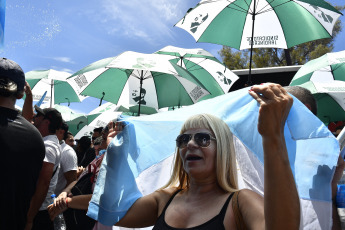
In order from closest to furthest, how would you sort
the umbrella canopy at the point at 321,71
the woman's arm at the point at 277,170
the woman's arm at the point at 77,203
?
the woman's arm at the point at 277,170, the woman's arm at the point at 77,203, the umbrella canopy at the point at 321,71

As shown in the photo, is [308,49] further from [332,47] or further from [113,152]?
[113,152]

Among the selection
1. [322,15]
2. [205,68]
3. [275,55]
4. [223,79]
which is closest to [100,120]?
[205,68]

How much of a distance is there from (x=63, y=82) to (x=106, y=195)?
903cm

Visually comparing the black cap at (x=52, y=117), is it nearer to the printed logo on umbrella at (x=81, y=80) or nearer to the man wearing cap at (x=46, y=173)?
the man wearing cap at (x=46, y=173)

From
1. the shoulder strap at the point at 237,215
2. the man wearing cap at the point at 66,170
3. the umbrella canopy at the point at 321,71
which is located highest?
the umbrella canopy at the point at 321,71

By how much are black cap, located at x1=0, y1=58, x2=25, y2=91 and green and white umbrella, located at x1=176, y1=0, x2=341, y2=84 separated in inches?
180

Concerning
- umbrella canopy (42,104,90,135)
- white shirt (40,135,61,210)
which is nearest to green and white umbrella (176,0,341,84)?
white shirt (40,135,61,210)

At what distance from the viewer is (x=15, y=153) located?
2100mm

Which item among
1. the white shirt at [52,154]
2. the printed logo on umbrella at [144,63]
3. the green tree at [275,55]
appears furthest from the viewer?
the green tree at [275,55]

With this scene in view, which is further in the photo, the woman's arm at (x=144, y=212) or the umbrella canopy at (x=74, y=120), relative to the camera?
the umbrella canopy at (x=74, y=120)

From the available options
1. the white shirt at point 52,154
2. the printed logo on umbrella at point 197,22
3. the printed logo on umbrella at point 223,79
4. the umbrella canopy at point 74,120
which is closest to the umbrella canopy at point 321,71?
the printed logo on umbrella at point 223,79

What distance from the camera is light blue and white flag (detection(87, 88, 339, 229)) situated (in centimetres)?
173

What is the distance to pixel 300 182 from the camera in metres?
1.77

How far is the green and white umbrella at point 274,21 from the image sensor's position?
6.33 metres
